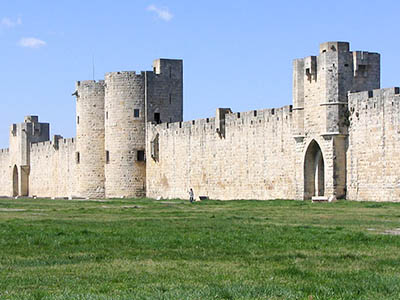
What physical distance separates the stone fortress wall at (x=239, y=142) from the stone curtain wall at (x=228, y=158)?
5 cm

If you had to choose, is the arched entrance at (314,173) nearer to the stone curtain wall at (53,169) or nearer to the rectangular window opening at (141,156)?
the rectangular window opening at (141,156)

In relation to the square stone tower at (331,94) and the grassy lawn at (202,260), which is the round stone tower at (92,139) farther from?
the grassy lawn at (202,260)

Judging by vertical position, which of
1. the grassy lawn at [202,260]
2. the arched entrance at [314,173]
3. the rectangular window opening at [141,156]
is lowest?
the grassy lawn at [202,260]

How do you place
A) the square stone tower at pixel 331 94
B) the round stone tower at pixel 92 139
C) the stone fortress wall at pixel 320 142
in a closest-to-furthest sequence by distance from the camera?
1. the stone fortress wall at pixel 320 142
2. the square stone tower at pixel 331 94
3. the round stone tower at pixel 92 139

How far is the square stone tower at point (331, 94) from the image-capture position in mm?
34500

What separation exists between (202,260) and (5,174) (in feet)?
206

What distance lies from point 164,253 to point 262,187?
25244mm

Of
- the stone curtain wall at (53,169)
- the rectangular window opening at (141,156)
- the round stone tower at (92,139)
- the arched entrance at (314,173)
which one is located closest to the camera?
the arched entrance at (314,173)

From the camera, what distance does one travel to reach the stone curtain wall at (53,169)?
2314 inches

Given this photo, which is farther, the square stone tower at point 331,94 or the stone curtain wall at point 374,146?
the square stone tower at point 331,94

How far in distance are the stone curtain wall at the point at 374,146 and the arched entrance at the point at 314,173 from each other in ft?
7.40

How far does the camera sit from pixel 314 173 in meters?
37.0

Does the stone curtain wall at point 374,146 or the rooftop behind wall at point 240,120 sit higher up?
the rooftop behind wall at point 240,120

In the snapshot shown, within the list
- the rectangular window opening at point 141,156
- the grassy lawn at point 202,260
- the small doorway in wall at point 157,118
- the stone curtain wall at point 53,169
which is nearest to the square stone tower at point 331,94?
the grassy lawn at point 202,260
